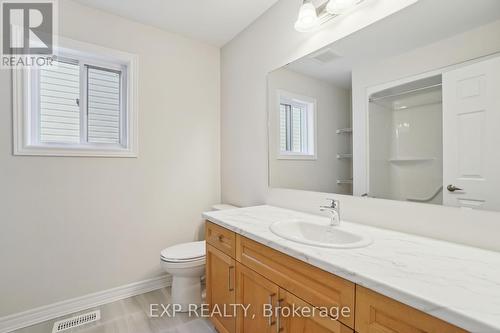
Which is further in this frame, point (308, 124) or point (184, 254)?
point (184, 254)

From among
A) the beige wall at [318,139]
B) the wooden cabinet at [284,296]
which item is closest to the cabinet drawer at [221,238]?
the wooden cabinet at [284,296]

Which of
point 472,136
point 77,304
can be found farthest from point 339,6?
point 77,304

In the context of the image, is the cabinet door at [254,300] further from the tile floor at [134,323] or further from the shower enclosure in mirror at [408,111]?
the shower enclosure in mirror at [408,111]

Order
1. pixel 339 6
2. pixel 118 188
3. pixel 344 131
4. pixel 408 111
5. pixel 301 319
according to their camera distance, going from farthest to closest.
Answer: pixel 118 188 → pixel 344 131 → pixel 339 6 → pixel 408 111 → pixel 301 319

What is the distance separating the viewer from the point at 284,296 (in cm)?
101

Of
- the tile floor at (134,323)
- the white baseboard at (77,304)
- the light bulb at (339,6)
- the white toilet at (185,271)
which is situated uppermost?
the light bulb at (339,6)

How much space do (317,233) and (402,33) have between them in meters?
1.13

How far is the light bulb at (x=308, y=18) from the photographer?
4.76ft

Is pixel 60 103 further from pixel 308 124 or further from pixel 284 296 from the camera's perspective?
pixel 284 296

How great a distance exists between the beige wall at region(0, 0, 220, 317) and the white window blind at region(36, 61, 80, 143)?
22 centimetres

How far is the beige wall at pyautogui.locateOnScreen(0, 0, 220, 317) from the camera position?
1694 millimetres

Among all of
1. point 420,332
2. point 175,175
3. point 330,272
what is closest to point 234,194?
point 175,175


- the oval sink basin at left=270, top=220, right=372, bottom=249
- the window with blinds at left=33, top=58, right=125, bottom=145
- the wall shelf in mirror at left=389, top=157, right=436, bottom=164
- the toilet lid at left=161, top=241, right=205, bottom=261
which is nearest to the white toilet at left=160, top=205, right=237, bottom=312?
the toilet lid at left=161, top=241, right=205, bottom=261

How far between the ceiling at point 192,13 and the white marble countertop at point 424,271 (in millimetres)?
1821
